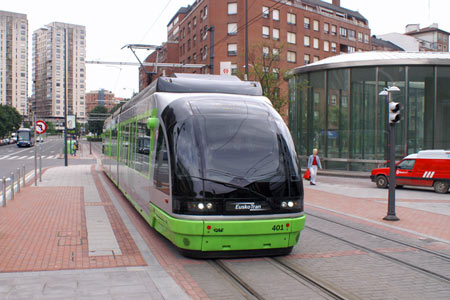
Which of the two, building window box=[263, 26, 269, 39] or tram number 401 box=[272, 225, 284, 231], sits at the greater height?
building window box=[263, 26, 269, 39]

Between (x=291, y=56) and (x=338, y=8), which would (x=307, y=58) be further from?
(x=338, y=8)

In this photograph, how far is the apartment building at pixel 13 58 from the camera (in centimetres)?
15375

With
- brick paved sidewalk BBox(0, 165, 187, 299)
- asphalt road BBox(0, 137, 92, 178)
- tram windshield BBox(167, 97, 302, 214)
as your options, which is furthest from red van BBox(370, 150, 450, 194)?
asphalt road BBox(0, 137, 92, 178)

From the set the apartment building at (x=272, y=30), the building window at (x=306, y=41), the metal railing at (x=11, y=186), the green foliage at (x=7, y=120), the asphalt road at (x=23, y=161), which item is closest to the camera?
the metal railing at (x=11, y=186)

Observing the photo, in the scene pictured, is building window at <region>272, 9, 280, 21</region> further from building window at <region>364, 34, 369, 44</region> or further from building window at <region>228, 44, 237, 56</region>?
building window at <region>364, 34, 369, 44</region>

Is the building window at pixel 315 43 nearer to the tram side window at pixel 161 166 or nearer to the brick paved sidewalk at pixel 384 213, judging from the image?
the brick paved sidewalk at pixel 384 213

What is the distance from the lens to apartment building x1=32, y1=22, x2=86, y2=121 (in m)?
163

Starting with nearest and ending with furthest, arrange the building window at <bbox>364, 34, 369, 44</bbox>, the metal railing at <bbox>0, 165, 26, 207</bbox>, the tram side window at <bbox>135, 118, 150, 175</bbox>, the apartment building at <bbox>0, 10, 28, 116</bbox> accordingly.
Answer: the tram side window at <bbox>135, 118, 150, 175</bbox>, the metal railing at <bbox>0, 165, 26, 207</bbox>, the building window at <bbox>364, 34, 369, 44</bbox>, the apartment building at <bbox>0, 10, 28, 116</bbox>

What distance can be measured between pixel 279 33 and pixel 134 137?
4866 cm

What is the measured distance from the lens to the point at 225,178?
257 inches

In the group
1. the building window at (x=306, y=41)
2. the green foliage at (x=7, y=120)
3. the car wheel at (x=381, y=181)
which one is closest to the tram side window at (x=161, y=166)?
the car wheel at (x=381, y=181)

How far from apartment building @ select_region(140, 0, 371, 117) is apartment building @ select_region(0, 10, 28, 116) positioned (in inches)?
4060

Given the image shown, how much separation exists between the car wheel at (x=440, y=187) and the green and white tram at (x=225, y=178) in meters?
13.0

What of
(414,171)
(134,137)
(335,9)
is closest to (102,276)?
(134,137)
